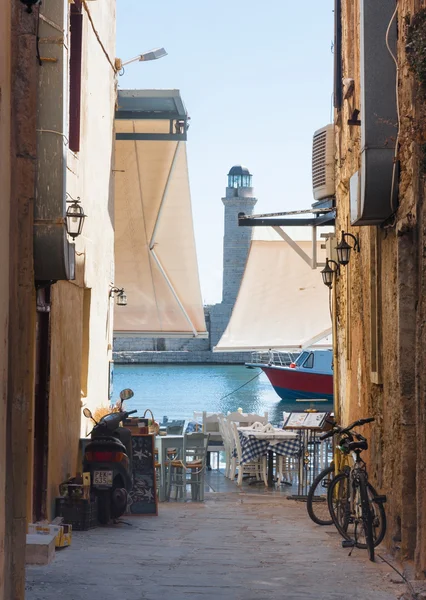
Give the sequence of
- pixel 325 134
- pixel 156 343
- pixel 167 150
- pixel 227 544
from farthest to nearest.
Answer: pixel 156 343 < pixel 167 150 < pixel 325 134 < pixel 227 544

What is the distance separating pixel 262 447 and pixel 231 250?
94.8m

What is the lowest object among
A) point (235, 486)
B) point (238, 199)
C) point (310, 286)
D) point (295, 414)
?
point (235, 486)

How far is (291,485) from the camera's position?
1550 cm

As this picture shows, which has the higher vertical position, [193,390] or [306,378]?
[306,378]

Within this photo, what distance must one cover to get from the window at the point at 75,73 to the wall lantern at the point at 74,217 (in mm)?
1414

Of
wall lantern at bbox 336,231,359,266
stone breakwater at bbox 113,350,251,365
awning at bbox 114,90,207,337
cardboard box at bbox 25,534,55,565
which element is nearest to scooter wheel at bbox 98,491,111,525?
cardboard box at bbox 25,534,55,565

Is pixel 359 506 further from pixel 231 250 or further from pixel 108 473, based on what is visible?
pixel 231 250

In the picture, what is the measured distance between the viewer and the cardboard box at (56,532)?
27.0 ft

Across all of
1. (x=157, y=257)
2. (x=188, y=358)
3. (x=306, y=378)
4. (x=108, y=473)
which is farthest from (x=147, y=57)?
(x=188, y=358)

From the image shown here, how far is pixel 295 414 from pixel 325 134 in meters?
3.93

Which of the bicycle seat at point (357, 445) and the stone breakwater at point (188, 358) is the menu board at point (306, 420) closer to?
the bicycle seat at point (357, 445)

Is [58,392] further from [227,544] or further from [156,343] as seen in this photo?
[156,343]

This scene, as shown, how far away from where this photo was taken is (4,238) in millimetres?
6117

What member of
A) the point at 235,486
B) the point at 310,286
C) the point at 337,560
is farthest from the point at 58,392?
the point at 310,286
